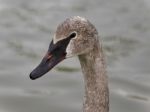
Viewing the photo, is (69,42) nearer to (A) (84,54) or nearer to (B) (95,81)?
(A) (84,54)

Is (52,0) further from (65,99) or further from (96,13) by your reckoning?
(65,99)

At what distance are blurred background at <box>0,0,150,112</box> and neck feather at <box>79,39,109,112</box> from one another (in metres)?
2.91

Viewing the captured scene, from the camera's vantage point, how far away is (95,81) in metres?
5.92

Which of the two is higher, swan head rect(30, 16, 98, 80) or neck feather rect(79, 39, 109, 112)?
swan head rect(30, 16, 98, 80)

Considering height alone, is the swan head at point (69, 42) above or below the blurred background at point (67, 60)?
below

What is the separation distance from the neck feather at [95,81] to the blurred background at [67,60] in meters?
2.91

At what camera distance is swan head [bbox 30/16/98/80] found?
18.5ft

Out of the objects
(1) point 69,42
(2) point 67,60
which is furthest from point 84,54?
(2) point 67,60

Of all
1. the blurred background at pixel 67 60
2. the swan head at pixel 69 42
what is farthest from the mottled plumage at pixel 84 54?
the blurred background at pixel 67 60

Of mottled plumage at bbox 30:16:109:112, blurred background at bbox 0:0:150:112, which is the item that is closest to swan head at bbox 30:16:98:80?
mottled plumage at bbox 30:16:109:112

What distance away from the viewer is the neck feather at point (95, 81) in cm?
581

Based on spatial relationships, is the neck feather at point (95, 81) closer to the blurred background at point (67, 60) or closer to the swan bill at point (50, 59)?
the swan bill at point (50, 59)

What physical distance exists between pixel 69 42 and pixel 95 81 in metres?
0.46

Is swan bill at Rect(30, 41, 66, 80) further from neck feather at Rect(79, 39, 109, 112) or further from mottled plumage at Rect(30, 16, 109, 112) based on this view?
neck feather at Rect(79, 39, 109, 112)
